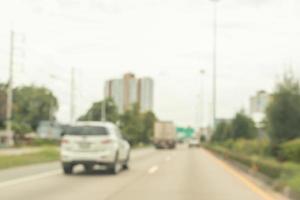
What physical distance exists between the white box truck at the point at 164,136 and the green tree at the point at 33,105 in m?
63.8

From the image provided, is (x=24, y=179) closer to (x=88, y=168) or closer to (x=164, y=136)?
(x=88, y=168)

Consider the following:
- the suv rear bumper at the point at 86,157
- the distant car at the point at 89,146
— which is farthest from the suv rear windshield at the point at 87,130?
the suv rear bumper at the point at 86,157

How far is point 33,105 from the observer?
144m

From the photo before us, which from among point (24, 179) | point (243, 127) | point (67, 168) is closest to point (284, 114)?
point (67, 168)

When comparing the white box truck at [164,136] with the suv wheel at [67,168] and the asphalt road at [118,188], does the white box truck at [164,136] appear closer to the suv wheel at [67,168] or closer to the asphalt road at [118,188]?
the suv wheel at [67,168]

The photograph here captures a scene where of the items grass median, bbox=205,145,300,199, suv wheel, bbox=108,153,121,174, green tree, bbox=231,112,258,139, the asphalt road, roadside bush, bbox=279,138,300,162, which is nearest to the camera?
the asphalt road

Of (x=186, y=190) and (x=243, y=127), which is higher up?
(x=243, y=127)

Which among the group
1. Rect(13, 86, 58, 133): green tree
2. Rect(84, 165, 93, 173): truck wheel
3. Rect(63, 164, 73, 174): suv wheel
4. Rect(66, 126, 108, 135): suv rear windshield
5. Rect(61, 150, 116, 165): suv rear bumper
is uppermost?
Rect(13, 86, 58, 133): green tree

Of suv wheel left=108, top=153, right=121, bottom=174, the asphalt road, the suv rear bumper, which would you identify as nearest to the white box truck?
suv wheel left=108, top=153, right=121, bottom=174

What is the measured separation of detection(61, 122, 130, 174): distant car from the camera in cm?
2244

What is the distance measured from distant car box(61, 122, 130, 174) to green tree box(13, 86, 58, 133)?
394ft

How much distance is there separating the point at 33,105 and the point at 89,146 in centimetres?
12315

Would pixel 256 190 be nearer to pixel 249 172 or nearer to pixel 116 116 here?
pixel 249 172

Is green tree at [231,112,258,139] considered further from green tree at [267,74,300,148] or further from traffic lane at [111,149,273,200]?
traffic lane at [111,149,273,200]
